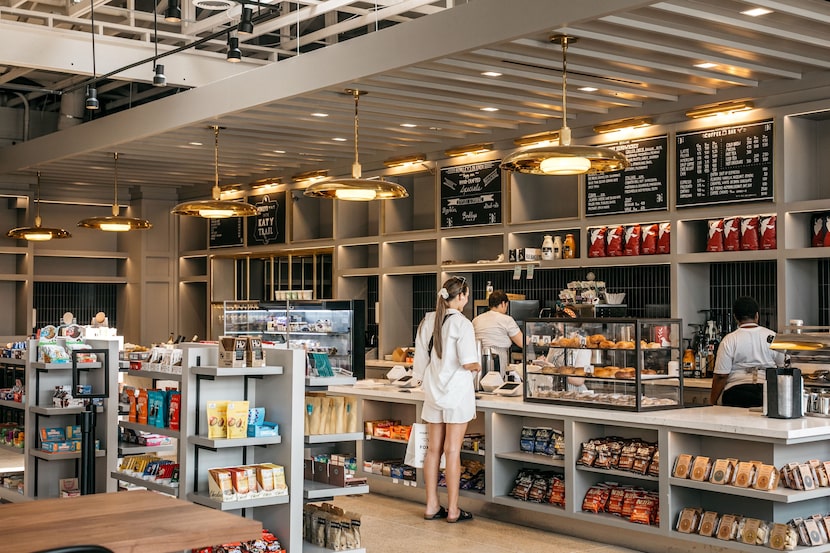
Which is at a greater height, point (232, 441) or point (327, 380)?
point (327, 380)

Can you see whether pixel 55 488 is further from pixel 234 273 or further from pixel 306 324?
pixel 234 273

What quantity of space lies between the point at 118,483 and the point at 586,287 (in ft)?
13.4

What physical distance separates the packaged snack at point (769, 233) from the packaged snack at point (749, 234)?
6 centimetres

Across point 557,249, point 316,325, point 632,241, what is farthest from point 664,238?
point 316,325

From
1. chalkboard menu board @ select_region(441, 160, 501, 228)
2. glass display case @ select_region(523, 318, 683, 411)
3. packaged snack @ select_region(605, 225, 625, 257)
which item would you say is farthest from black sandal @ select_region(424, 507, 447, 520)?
chalkboard menu board @ select_region(441, 160, 501, 228)

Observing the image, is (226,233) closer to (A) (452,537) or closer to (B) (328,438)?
(A) (452,537)

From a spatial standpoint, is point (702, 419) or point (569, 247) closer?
point (702, 419)

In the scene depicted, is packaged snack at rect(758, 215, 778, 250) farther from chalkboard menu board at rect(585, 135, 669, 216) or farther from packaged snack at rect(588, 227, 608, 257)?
packaged snack at rect(588, 227, 608, 257)

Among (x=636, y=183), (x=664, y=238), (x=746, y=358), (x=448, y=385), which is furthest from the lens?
(x=636, y=183)

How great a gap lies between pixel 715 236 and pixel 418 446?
8.97 feet

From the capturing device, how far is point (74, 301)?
14.2 meters

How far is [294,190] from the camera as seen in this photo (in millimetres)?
11734

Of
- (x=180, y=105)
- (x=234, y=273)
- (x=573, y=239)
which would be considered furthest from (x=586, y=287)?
(x=234, y=273)

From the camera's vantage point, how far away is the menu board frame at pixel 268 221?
11.9 m
